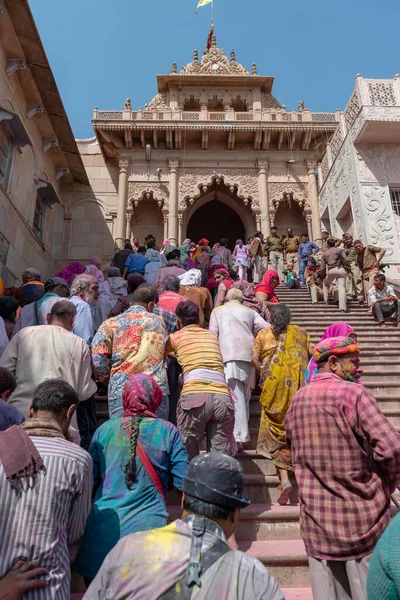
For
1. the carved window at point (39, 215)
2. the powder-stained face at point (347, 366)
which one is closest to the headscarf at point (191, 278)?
the powder-stained face at point (347, 366)

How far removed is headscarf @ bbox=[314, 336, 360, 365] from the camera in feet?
8.47

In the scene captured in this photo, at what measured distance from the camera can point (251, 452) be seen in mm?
4137

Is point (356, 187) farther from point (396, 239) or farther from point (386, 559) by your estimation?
point (386, 559)

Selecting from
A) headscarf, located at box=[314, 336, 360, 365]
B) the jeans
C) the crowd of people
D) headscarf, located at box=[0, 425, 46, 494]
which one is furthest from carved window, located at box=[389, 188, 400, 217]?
headscarf, located at box=[0, 425, 46, 494]

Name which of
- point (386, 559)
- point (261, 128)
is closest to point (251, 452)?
point (386, 559)

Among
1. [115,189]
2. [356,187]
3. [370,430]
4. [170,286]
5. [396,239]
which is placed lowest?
[370,430]

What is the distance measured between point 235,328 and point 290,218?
1407cm

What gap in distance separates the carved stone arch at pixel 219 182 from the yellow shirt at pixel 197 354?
1353 centimetres

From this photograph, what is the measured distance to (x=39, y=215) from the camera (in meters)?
14.5

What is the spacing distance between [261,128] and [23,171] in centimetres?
884

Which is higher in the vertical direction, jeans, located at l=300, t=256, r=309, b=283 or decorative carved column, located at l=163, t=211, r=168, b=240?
decorative carved column, located at l=163, t=211, r=168, b=240

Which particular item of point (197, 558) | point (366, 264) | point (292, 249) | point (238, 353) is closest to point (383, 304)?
point (366, 264)

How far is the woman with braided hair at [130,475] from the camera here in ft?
7.30

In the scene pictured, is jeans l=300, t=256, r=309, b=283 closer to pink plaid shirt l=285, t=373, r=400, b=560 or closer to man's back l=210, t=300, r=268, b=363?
man's back l=210, t=300, r=268, b=363
